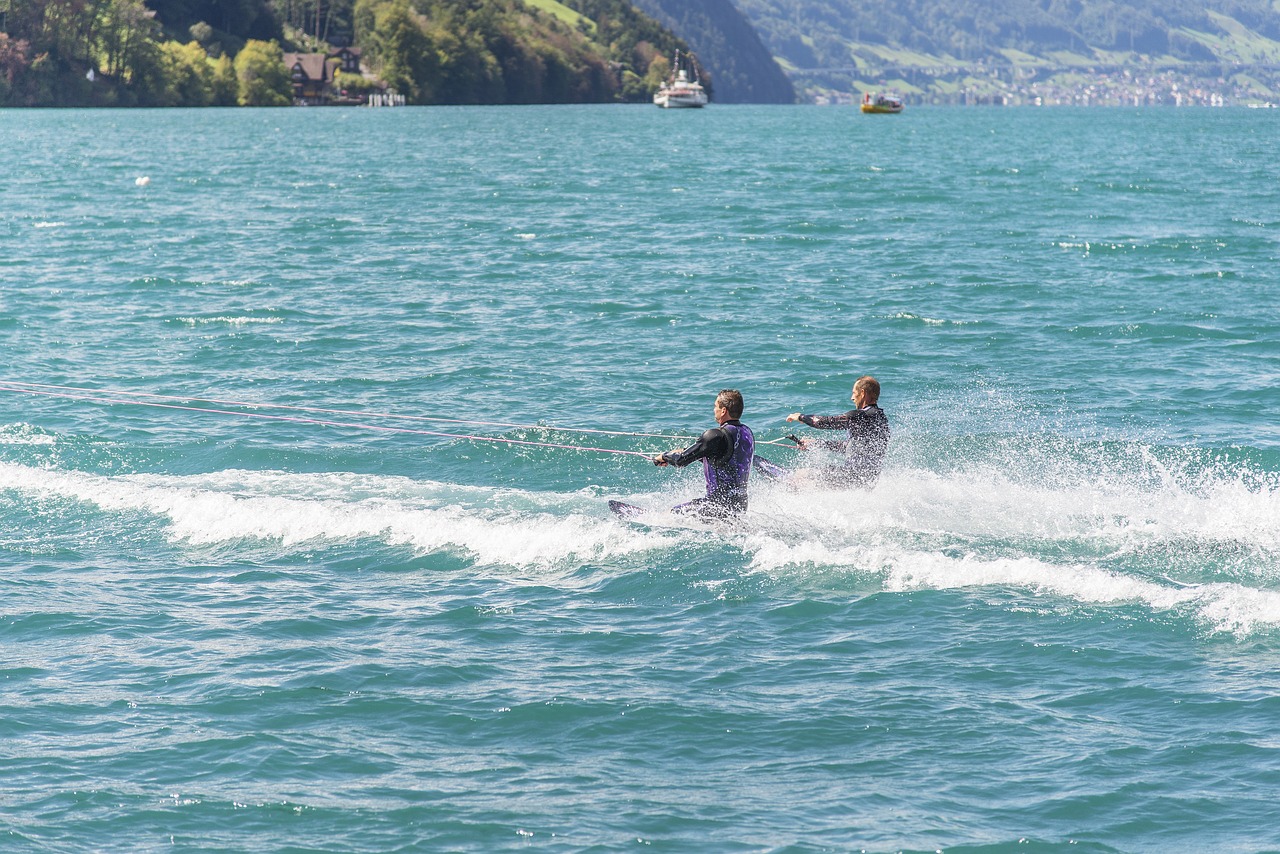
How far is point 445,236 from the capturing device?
4556 centimetres

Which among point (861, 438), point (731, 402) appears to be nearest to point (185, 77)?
point (861, 438)

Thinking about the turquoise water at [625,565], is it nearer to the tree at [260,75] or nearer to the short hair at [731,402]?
the short hair at [731,402]

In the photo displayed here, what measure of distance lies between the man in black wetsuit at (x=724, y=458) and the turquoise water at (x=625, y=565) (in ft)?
1.27

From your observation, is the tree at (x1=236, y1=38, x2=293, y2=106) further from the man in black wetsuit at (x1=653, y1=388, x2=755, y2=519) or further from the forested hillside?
the man in black wetsuit at (x1=653, y1=388, x2=755, y2=519)

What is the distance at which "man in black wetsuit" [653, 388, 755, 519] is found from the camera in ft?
53.3

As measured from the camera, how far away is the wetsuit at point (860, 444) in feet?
57.6

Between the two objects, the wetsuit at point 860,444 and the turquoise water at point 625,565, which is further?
the wetsuit at point 860,444

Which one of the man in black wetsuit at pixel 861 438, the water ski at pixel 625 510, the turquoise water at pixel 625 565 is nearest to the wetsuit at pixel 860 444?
the man in black wetsuit at pixel 861 438

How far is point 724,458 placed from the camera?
16.3m

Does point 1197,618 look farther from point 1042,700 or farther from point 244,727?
point 244,727

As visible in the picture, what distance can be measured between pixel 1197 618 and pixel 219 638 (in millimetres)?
9661

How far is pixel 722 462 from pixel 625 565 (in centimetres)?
171

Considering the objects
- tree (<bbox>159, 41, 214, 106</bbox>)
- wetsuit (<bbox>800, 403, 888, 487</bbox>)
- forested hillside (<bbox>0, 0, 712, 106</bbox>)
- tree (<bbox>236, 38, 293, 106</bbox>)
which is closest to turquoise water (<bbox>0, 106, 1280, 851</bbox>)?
wetsuit (<bbox>800, 403, 888, 487</bbox>)

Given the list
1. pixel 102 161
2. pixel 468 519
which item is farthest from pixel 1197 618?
pixel 102 161
